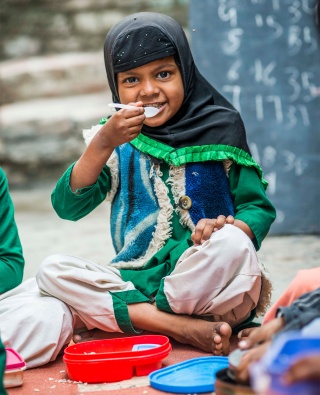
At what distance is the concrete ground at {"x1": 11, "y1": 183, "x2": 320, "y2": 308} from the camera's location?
4344mm

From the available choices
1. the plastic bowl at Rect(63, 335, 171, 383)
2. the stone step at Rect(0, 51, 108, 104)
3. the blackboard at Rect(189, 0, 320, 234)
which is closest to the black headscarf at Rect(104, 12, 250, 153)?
the plastic bowl at Rect(63, 335, 171, 383)

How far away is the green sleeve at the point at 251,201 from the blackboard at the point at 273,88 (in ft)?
6.26

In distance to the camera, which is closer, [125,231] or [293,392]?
[293,392]

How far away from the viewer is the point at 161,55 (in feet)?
10.1

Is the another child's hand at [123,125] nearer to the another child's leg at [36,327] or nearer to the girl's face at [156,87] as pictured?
the girl's face at [156,87]

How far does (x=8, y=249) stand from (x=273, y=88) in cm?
247

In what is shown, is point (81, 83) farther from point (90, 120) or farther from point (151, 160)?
point (151, 160)

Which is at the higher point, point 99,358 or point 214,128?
point 214,128

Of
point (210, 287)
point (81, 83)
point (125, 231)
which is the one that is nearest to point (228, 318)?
point (210, 287)

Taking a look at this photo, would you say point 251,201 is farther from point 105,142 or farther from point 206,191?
point 105,142

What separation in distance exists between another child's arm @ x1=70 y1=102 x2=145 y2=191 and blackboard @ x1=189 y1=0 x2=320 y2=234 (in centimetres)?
216

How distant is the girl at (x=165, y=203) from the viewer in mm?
2934

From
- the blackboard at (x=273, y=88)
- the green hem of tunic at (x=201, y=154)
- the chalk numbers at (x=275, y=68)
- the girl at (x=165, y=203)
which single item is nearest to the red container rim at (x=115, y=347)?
the girl at (x=165, y=203)

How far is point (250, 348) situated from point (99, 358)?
84cm
